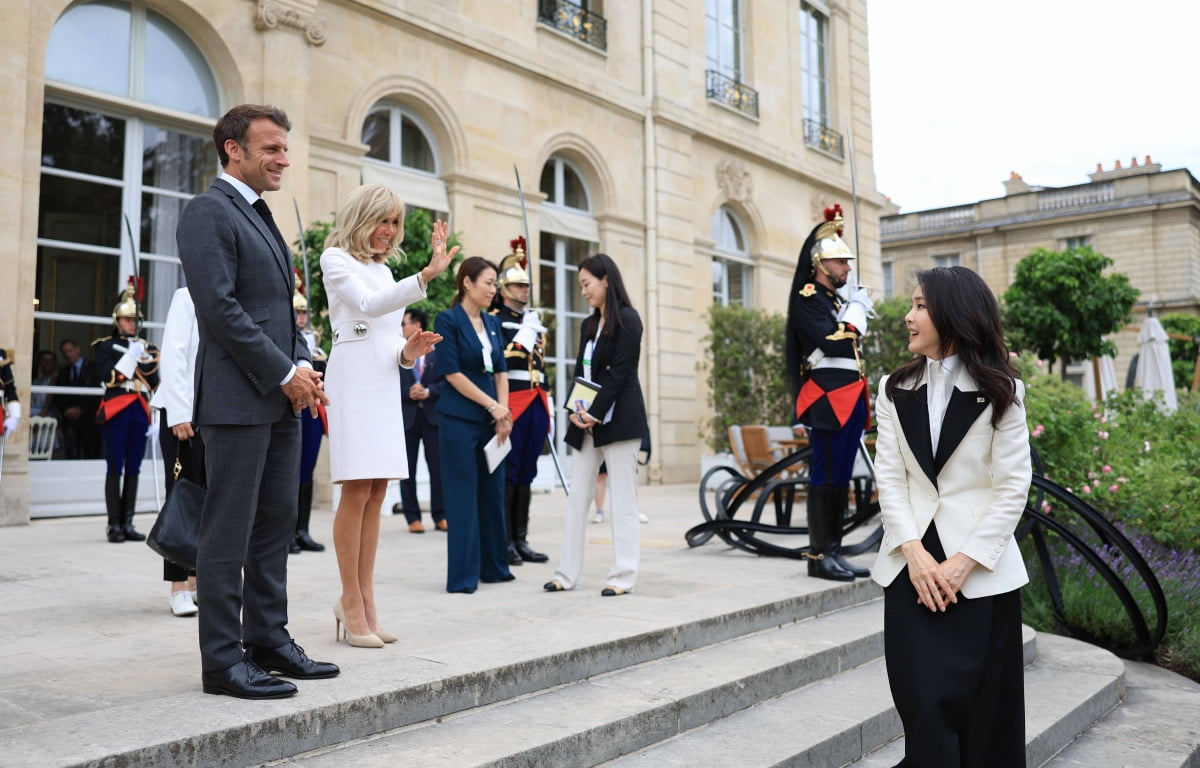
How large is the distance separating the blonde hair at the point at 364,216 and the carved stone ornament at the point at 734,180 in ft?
43.5

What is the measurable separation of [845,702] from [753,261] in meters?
14.2

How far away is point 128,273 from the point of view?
8.95 m

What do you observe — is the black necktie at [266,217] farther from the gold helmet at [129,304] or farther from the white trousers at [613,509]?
the gold helmet at [129,304]

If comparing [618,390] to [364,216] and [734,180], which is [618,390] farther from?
[734,180]

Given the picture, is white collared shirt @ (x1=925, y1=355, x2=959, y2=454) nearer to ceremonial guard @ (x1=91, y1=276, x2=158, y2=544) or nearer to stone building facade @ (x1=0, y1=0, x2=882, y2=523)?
stone building facade @ (x1=0, y1=0, x2=882, y2=523)

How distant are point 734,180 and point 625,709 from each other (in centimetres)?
1444

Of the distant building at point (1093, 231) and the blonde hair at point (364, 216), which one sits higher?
the distant building at point (1093, 231)

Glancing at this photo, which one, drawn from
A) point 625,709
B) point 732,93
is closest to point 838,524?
point 625,709

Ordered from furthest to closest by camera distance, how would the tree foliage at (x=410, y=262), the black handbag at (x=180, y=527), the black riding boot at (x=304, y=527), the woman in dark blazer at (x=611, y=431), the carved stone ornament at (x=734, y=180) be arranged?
the carved stone ornament at (x=734, y=180)
the tree foliage at (x=410, y=262)
the black riding boot at (x=304, y=527)
the woman in dark blazer at (x=611, y=431)
the black handbag at (x=180, y=527)

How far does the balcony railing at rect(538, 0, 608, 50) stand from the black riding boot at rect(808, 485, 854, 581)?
9893 millimetres

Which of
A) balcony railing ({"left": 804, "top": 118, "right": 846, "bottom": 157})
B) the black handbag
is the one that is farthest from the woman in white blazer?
balcony railing ({"left": 804, "top": 118, "right": 846, "bottom": 157})

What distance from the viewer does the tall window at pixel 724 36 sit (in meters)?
16.6

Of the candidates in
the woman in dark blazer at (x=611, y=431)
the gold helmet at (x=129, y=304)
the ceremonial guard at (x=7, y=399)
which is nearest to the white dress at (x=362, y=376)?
the woman in dark blazer at (x=611, y=431)

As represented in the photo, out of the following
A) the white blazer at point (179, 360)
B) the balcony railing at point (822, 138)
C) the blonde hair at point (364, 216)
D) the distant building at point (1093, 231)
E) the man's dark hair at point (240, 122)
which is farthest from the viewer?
the distant building at point (1093, 231)
